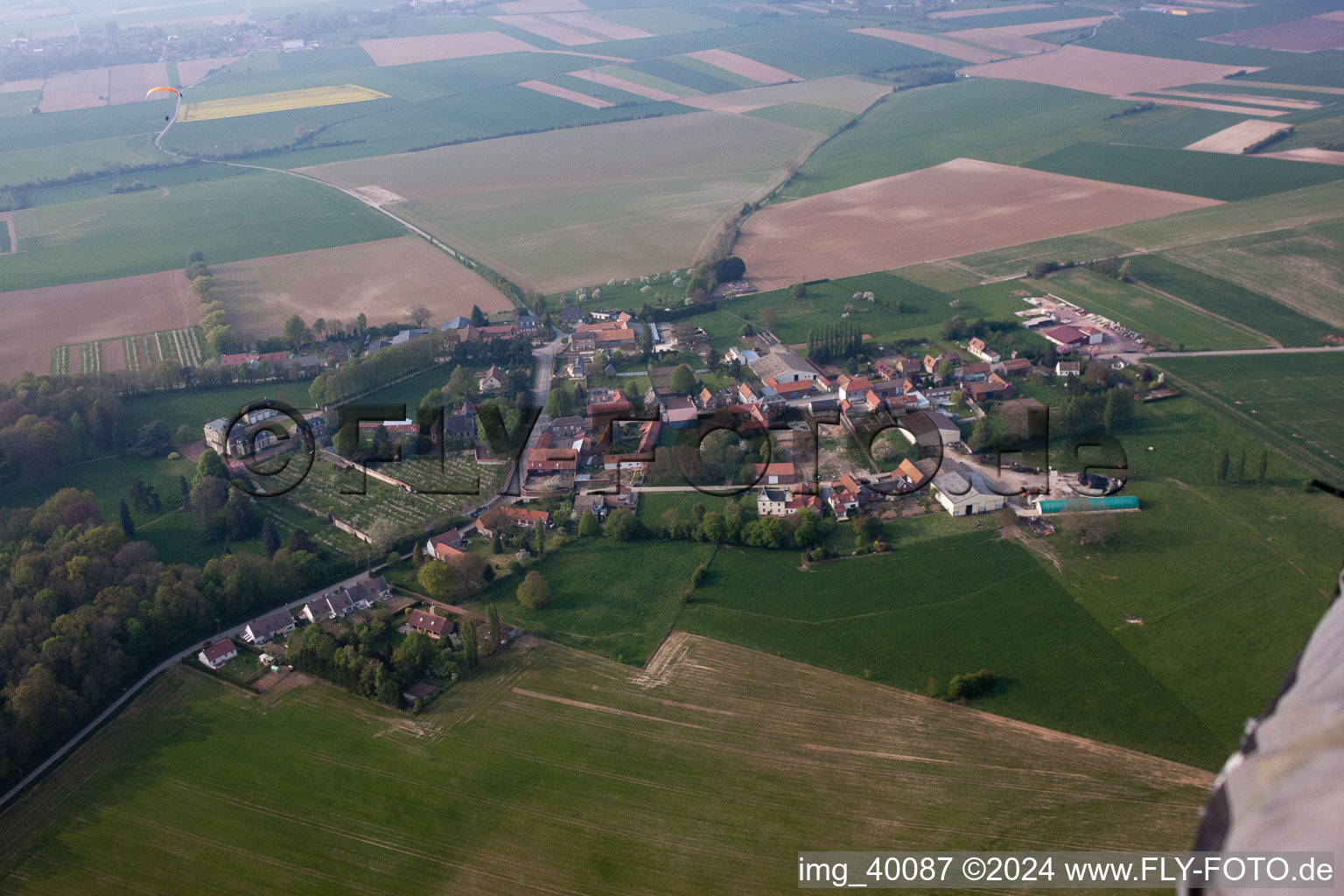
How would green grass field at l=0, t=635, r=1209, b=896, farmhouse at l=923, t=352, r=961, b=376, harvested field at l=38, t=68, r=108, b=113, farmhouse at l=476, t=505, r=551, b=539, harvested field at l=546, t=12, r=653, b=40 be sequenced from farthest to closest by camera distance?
harvested field at l=546, t=12, r=653, b=40
harvested field at l=38, t=68, r=108, b=113
farmhouse at l=923, t=352, r=961, b=376
farmhouse at l=476, t=505, r=551, b=539
green grass field at l=0, t=635, r=1209, b=896

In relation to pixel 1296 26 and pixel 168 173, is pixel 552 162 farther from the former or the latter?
pixel 1296 26

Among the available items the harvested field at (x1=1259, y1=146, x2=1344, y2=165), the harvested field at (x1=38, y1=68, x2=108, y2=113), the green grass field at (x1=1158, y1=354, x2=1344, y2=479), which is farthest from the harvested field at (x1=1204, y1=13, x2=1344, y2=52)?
the harvested field at (x1=38, y1=68, x2=108, y2=113)

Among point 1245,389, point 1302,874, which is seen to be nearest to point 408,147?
point 1245,389

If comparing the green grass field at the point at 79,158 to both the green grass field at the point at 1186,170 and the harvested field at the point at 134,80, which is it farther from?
the green grass field at the point at 1186,170

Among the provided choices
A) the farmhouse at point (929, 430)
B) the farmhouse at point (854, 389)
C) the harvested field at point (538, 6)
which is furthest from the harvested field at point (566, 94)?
the farmhouse at point (929, 430)

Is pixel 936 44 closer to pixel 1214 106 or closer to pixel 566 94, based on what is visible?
pixel 1214 106

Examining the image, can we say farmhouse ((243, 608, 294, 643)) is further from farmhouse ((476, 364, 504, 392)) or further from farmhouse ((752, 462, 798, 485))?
farmhouse ((476, 364, 504, 392))
